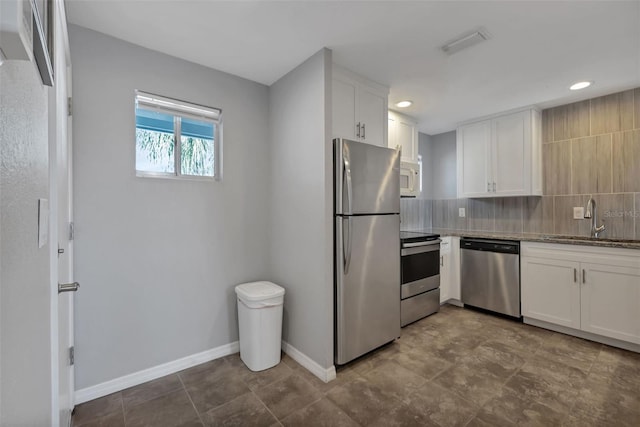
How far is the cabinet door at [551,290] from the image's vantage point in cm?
280

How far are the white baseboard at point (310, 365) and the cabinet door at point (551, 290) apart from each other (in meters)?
2.33

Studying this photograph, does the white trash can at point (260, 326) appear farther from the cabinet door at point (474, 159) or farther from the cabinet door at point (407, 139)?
the cabinet door at point (474, 159)

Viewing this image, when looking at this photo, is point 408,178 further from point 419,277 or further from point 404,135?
point 419,277

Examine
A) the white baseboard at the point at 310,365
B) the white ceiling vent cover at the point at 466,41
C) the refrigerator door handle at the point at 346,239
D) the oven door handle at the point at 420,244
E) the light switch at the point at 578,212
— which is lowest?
the white baseboard at the point at 310,365

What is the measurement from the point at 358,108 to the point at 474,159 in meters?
2.08

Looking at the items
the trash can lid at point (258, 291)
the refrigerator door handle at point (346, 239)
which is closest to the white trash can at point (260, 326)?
the trash can lid at point (258, 291)

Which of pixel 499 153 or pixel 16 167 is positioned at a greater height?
pixel 499 153

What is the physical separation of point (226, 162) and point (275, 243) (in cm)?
85

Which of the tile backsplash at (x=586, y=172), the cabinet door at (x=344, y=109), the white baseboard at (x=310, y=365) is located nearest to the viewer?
the white baseboard at (x=310, y=365)

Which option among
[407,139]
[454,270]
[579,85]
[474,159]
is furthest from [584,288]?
[407,139]

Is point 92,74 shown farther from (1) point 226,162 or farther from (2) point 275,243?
(2) point 275,243

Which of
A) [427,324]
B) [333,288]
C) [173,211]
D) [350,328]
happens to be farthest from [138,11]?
[427,324]

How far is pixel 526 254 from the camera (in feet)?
10.2

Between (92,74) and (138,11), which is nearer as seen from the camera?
(138,11)
